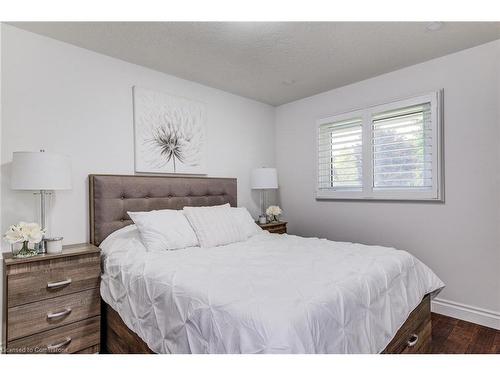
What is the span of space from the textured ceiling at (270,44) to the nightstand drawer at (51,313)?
1918mm

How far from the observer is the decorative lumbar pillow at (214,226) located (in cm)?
238

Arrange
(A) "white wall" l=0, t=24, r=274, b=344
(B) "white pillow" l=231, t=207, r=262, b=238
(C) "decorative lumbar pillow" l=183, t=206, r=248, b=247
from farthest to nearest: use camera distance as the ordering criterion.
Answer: (B) "white pillow" l=231, t=207, r=262, b=238
(C) "decorative lumbar pillow" l=183, t=206, r=248, b=247
(A) "white wall" l=0, t=24, r=274, b=344

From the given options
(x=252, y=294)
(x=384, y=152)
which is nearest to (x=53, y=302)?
(x=252, y=294)

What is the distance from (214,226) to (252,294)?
1219 mm

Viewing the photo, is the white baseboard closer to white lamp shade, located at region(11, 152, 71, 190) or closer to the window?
the window

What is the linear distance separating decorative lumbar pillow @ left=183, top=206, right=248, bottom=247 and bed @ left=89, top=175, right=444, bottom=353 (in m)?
0.12

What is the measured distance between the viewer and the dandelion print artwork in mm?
2730

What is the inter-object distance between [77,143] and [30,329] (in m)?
1.38

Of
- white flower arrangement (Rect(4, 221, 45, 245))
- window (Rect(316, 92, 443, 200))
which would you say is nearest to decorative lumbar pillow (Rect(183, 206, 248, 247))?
white flower arrangement (Rect(4, 221, 45, 245))

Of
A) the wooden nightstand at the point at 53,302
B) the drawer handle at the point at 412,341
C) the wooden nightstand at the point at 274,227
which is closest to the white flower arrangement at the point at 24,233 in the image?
the wooden nightstand at the point at 53,302

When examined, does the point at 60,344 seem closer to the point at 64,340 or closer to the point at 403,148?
the point at 64,340

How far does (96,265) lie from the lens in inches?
80.5

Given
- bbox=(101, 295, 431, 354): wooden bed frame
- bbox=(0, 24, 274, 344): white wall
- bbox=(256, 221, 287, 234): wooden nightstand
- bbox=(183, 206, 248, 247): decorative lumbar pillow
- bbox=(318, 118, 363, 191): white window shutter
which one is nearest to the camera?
bbox=(101, 295, 431, 354): wooden bed frame

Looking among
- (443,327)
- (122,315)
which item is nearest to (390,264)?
(443,327)
